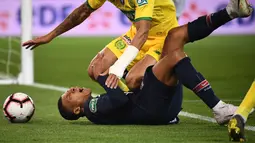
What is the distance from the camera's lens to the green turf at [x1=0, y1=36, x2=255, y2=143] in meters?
6.38

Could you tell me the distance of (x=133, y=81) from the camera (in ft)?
24.8

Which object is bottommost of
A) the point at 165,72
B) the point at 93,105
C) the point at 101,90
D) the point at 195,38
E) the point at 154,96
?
the point at 101,90

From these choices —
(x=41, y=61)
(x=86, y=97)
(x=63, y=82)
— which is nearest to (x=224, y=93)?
(x=63, y=82)

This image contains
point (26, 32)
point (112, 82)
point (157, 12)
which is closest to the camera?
point (112, 82)

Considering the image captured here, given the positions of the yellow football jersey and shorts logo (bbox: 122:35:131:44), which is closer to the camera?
the yellow football jersey

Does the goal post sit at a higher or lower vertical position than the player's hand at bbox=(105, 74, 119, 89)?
lower

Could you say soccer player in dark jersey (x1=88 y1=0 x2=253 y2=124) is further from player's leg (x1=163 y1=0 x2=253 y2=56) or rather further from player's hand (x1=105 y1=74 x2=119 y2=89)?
player's hand (x1=105 y1=74 x2=119 y2=89)

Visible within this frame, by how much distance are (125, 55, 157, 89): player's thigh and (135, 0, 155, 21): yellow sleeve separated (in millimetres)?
800

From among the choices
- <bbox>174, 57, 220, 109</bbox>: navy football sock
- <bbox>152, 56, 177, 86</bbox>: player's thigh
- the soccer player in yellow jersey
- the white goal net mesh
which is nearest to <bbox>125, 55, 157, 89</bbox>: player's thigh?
the soccer player in yellow jersey

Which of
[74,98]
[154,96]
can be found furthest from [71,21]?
[154,96]

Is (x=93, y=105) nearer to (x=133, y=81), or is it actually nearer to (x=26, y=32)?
(x=133, y=81)

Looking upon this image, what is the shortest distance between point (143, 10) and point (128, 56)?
2.05ft

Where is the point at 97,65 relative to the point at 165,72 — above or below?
below

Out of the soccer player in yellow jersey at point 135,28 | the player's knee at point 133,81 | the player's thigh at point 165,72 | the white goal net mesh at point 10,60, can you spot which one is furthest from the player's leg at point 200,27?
the white goal net mesh at point 10,60
